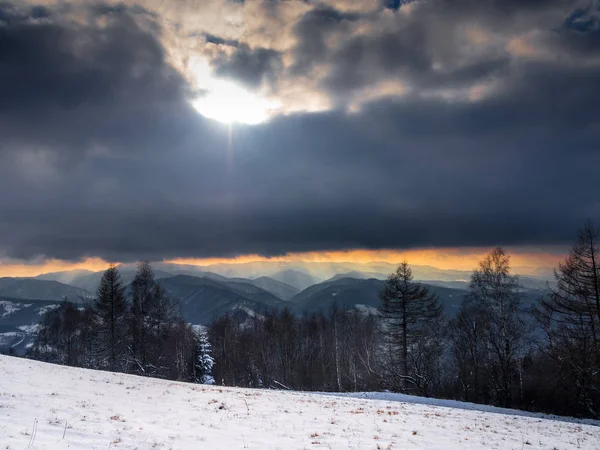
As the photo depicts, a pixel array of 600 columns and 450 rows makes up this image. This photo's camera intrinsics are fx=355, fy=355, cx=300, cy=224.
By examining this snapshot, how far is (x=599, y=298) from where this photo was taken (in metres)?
24.2

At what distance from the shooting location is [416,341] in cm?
3634

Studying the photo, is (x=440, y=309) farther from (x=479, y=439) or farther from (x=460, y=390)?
(x=479, y=439)

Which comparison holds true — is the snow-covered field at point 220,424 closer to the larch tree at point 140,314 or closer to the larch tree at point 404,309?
the larch tree at point 404,309

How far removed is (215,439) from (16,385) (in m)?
12.9

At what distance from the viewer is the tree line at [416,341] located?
996 inches

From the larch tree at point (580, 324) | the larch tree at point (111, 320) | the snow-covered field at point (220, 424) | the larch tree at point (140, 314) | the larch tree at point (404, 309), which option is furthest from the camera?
the larch tree at point (140, 314)

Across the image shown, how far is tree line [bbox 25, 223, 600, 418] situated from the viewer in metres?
25.3

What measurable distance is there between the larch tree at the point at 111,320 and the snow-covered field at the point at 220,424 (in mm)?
19650

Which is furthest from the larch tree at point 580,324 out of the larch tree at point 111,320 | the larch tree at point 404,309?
the larch tree at point 111,320

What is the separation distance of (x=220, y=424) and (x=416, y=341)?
91.1 ft

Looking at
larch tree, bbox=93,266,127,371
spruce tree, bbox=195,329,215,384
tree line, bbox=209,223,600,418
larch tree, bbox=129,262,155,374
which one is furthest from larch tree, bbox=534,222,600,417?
spruce tree, bbox=195,329,215,384

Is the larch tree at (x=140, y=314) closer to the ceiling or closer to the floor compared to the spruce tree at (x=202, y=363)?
closer to the ceiling

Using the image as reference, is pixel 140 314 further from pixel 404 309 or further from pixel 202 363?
pixel 404 309

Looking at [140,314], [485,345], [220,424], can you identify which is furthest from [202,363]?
[220,424]
